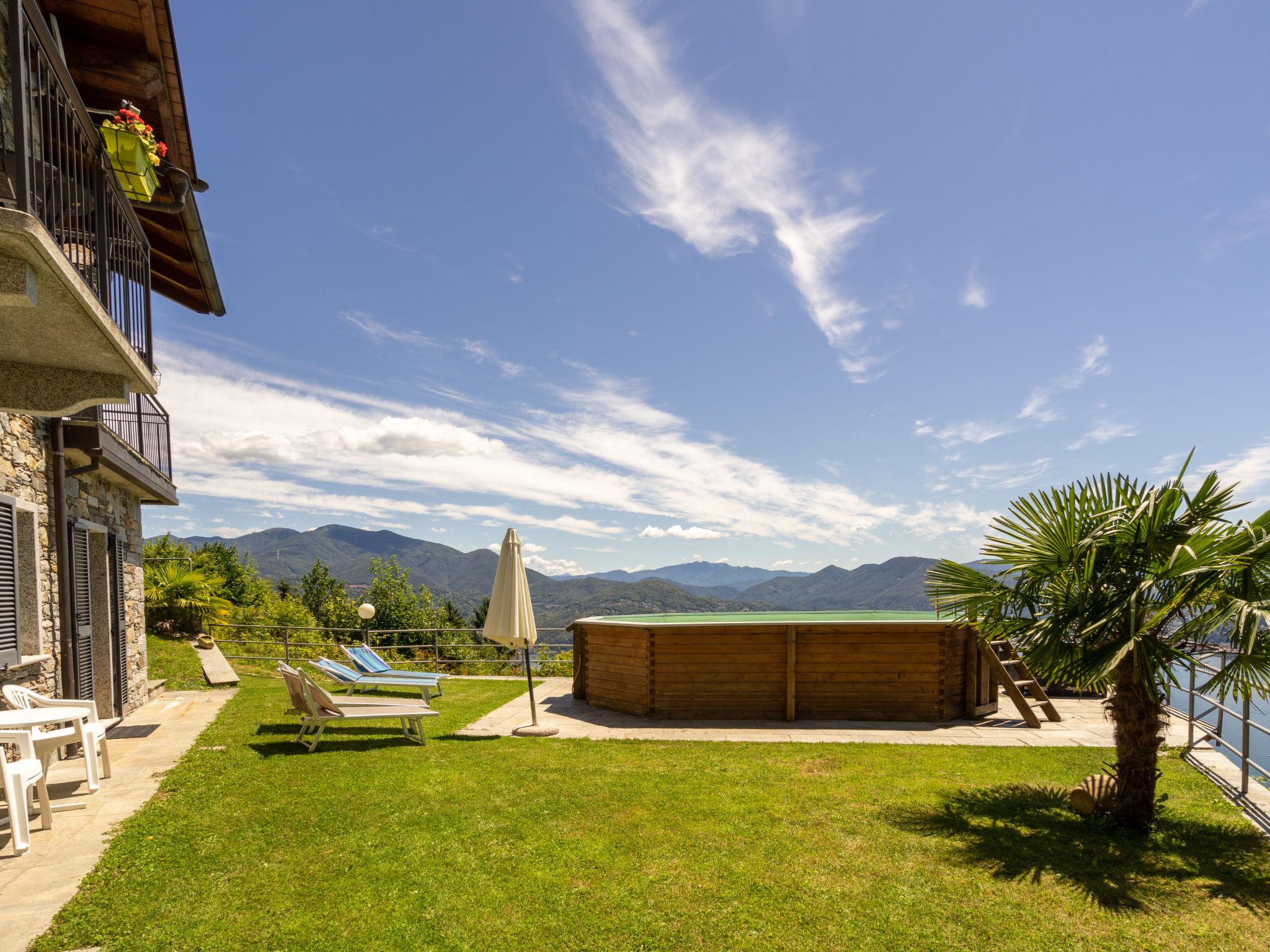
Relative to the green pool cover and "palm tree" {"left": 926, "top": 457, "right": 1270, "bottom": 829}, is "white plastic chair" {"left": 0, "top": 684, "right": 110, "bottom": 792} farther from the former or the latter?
"palm tree" {"left": 926, "top": 457, "right": 1270, "bottom": 829}

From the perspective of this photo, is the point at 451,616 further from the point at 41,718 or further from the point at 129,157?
the point at 129,157

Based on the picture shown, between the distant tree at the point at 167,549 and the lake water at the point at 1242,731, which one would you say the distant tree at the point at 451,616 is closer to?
the distant tree at the point at 167,549

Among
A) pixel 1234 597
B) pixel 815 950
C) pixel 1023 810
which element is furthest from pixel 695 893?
pixel 1234 597

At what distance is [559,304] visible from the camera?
20188 mm

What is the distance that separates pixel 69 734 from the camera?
4.97 m

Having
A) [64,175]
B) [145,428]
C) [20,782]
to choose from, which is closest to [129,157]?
[64,175]

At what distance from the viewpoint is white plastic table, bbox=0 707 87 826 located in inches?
184

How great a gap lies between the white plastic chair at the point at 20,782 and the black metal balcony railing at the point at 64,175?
2.68m

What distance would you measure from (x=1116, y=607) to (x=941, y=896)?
2.40 metres

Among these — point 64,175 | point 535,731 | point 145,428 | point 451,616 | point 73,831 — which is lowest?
point 451,616

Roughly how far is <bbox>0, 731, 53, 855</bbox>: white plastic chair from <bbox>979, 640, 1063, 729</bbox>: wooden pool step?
9.50m

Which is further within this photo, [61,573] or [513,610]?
[513,610]

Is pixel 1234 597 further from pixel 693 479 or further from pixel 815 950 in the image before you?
pixel 693 479

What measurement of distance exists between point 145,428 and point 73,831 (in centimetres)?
713
